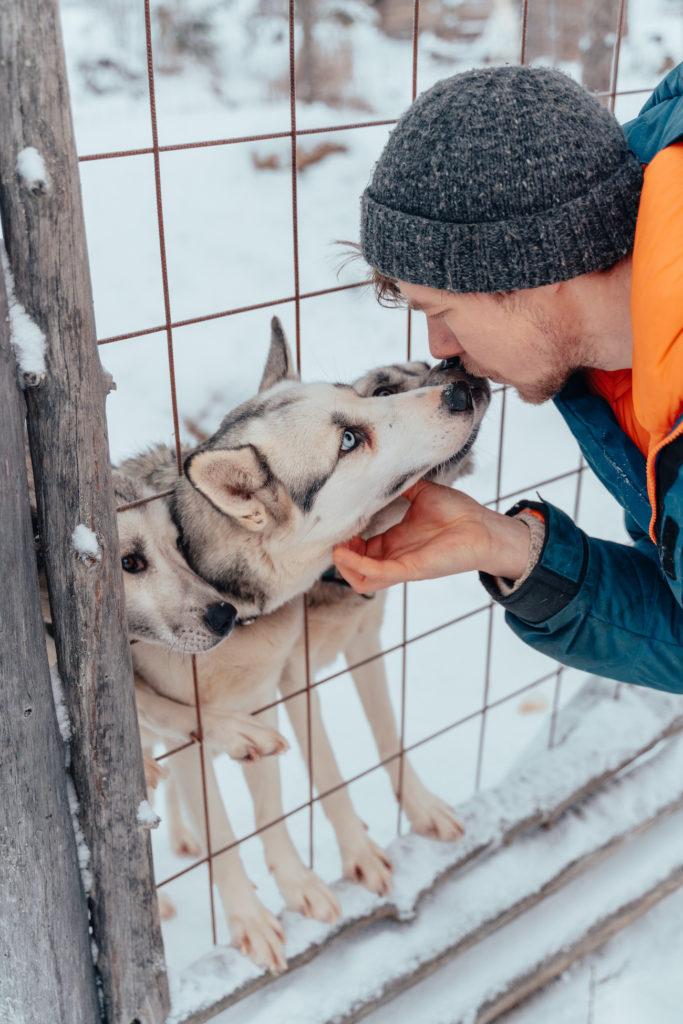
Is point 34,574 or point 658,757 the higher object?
point 34,574

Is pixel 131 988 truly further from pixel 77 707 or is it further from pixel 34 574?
pixel 34 574

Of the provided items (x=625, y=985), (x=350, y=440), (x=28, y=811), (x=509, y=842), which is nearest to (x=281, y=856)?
(x=509, y=842)

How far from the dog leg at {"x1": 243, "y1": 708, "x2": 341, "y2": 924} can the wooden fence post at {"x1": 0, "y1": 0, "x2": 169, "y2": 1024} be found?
582mm

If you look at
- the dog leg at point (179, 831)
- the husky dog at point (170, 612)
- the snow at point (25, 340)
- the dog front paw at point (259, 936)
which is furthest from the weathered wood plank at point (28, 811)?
the dog leg at point (179, 831)

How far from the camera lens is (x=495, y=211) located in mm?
1960

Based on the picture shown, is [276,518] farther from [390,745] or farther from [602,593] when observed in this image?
[390,745]

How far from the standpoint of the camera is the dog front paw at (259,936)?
2760 mm

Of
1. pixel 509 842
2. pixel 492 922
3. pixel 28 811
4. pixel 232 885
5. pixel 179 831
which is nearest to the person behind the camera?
pixel 28 811

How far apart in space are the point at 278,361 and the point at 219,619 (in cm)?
78

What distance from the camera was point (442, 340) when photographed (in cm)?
240

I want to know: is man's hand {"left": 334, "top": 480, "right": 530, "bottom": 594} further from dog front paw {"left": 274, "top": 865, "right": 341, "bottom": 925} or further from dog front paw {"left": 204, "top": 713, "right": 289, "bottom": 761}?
dog front paw {"left": 274, "top": 865, "right": 341, "bottom": 925}

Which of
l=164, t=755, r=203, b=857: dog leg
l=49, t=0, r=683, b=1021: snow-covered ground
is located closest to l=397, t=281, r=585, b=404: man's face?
l=49, t=0, r=683, b=1021: snow-covered ground


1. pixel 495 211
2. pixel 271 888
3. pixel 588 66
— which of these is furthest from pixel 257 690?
pixel 588 66

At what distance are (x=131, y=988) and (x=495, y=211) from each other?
1.95m
